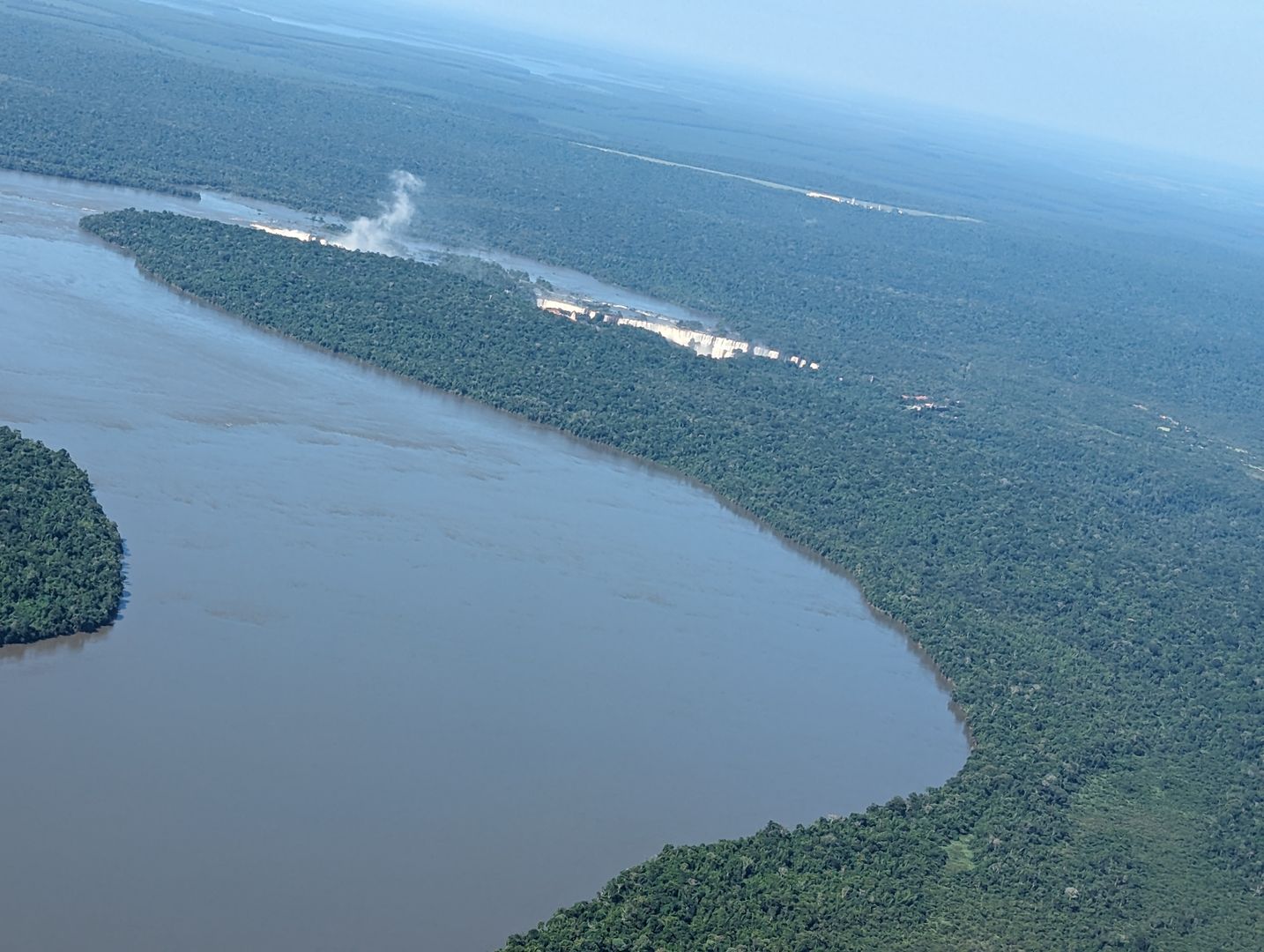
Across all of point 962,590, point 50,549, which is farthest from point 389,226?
point 50,549

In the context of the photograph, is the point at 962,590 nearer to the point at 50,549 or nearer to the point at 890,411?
the point at 890,411

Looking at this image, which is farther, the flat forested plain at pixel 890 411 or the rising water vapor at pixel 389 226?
the rising water vapor at pixel 389 226

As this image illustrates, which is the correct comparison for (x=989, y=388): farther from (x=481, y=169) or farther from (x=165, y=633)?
(x=165, y=633)

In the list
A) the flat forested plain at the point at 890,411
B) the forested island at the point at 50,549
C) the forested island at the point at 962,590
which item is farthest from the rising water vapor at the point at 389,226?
the forested island at the point at 50,549

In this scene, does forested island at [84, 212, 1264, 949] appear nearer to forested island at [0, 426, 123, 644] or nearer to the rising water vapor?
the rising water vapor

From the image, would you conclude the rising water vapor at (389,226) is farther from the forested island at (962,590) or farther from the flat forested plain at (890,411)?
the forested island at (962,590)

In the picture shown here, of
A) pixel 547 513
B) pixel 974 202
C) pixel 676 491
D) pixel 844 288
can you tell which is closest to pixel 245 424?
pixel 547 513
